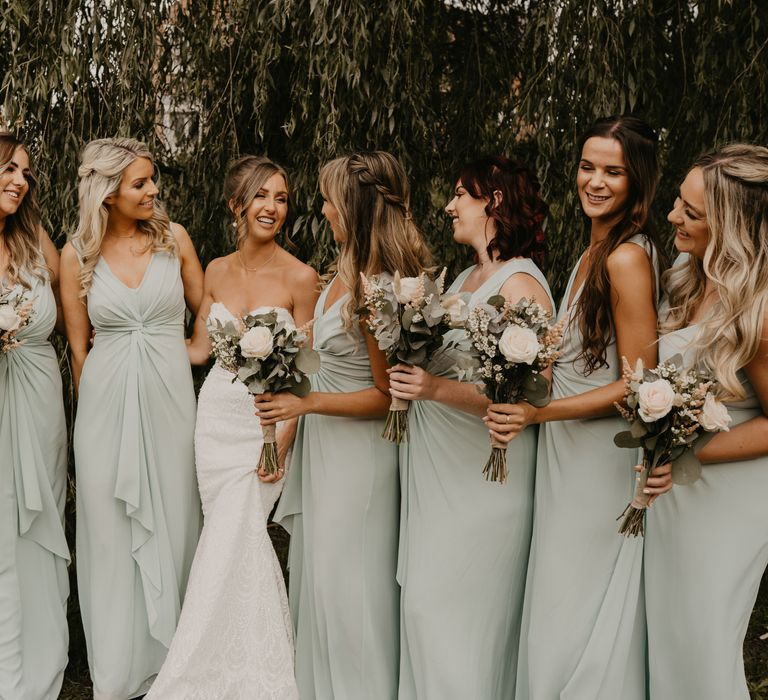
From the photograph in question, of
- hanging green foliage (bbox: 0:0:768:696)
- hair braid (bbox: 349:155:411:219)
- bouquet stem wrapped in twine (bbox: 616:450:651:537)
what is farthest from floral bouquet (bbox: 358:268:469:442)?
hanging green foliage (bbox: 0:0:768:696)

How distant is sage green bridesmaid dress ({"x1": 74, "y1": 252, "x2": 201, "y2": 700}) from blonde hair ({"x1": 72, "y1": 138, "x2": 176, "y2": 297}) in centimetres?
6

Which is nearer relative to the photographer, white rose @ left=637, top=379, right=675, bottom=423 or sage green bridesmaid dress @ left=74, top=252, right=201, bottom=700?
white rose @ left=637, top=379, right=675, bottom=423

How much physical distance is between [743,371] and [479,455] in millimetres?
960

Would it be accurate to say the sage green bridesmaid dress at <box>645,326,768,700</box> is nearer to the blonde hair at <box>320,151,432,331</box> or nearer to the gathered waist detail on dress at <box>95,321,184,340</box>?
the blonde hair at <box>320,151,432,331</box>

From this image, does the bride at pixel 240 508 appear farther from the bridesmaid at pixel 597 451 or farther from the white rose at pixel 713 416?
the white rose at pixel 713 416

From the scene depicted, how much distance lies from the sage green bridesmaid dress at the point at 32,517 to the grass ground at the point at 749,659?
315 millimetres

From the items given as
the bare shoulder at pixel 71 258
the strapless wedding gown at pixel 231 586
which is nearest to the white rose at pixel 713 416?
the strapless wedding gown at pixel 231 586

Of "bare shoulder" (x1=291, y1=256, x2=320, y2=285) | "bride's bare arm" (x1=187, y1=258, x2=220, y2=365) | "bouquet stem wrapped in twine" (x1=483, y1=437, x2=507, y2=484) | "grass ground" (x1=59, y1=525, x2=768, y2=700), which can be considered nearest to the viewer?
"bouquet stem wrapped in twine" (x1=483, y1=437, x2=507, y2=484)

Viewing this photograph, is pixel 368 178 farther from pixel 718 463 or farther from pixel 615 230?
pixel 718 463

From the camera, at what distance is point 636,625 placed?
3268mm

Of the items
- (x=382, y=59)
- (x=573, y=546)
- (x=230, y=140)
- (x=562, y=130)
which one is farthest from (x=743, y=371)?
(x=230, y=140)

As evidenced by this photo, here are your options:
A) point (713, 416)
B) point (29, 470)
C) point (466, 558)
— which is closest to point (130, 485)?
point (29, 470)

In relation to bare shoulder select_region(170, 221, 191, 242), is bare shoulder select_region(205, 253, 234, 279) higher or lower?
lower

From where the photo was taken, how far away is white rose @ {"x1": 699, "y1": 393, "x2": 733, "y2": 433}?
2.84 meters
